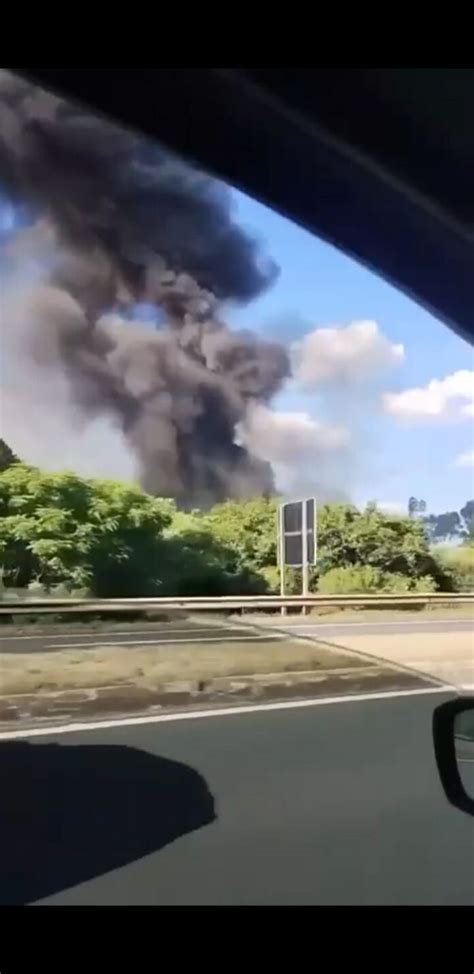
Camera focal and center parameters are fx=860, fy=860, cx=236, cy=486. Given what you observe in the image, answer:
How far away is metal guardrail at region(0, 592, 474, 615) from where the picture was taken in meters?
2.16

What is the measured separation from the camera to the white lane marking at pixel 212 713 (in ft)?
6.63

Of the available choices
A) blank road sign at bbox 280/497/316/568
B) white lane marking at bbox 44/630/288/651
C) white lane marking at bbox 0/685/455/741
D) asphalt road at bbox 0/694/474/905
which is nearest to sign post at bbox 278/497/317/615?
blank road sign at bbox 280/497/316/568

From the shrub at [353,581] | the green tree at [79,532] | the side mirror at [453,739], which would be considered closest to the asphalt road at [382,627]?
the shrub at [353,581]

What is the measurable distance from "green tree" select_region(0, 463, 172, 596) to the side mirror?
0.99 metres

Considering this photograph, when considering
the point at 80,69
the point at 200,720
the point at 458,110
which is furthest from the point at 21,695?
the point at 458,110

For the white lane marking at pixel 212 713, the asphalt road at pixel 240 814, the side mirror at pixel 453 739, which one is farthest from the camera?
the white lane marking at pixel 212 713

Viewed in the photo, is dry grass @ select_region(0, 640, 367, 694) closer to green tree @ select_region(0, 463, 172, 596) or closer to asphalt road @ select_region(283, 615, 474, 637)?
asphalt road @ select_region(283, 615, 474, 637)

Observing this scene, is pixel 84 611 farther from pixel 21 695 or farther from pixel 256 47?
pixel 256 47

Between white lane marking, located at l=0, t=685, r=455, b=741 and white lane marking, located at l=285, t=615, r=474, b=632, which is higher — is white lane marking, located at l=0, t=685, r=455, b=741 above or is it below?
below

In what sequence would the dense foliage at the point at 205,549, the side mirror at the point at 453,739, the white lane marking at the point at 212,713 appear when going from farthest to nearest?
the dense foliage at the point at 205,549, the white lane marking at the point at 212,713, the side mirror at the point at 453,739

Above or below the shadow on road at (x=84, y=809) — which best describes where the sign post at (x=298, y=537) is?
above

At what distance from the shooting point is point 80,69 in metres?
1.53

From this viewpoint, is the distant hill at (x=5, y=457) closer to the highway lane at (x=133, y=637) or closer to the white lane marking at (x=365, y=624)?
the highway lane at (x=133, y=637)
